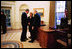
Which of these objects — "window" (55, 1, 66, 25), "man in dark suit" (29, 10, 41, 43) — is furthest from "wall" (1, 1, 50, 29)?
"man in dark suit" (29, 10, 41, 43)

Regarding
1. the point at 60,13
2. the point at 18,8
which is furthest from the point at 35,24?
the point at 18,8

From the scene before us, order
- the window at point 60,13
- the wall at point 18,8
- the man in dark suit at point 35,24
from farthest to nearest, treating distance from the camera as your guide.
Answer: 1. the wall at point 18,8
2. the man in dark suit at point 35,24
3. the window at point 60,13

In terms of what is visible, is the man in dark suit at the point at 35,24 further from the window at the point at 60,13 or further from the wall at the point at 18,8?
the wall at the point at 18,8

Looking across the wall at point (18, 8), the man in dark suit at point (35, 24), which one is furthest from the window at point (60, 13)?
the wall at point (18, 8)

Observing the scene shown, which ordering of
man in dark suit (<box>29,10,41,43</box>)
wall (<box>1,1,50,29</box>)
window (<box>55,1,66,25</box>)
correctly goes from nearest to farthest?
window (<box>55,1,66,25</box>), man in dark suit (<box>29,10,41,43</box>), wall (<box>1,1,50,29</box>)

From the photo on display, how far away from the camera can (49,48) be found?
2.96 metres

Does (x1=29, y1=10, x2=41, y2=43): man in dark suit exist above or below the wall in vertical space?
below

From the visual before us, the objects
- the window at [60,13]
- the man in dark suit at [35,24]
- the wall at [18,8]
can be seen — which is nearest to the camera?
the window at [60,13]

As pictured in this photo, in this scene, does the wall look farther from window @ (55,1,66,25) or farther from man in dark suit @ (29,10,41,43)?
man in dark suit @ (29,10,41,43)

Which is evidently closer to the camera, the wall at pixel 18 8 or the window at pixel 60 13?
the window at pixel 60 13

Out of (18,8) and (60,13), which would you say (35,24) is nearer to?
(60,13)

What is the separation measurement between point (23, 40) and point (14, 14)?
4.90m

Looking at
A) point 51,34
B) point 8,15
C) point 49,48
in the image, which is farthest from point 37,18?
point 8,15

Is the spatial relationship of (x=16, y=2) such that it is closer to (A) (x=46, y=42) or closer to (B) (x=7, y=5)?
(B) (x=7, y=5)
